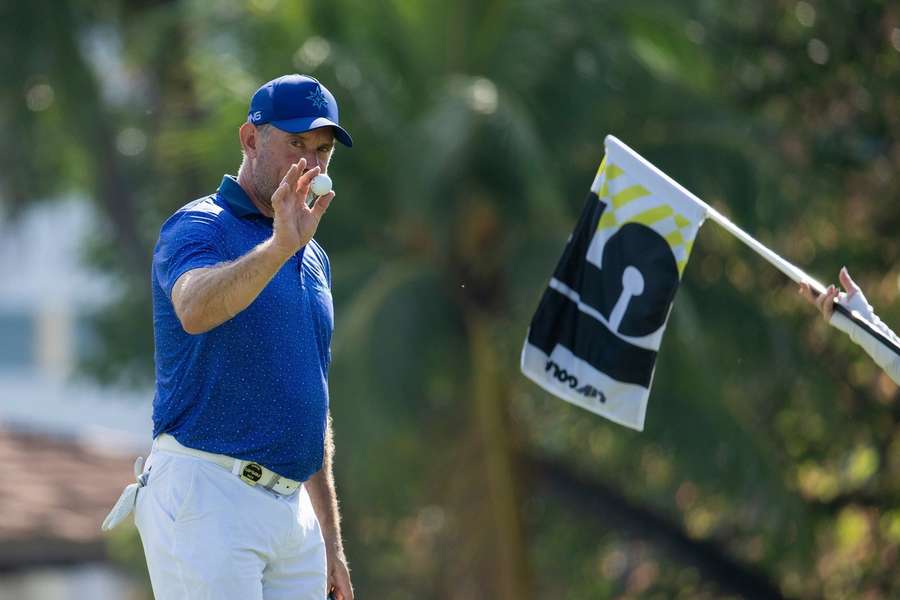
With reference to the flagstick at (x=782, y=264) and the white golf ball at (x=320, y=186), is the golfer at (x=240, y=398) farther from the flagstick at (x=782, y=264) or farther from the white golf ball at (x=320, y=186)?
the flagstick at (x=782, y=264)

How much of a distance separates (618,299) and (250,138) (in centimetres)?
199

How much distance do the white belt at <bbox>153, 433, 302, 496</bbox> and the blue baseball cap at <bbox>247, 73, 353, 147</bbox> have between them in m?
0.83

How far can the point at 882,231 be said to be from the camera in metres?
13.4

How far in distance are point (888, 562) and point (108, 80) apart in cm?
884

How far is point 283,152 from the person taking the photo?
410cm

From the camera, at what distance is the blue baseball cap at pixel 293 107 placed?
407 centimetres

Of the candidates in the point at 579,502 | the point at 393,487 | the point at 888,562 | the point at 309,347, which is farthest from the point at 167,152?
the point at 309,347

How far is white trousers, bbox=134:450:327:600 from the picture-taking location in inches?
158

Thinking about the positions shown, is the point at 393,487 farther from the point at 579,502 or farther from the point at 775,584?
the point at 775,584

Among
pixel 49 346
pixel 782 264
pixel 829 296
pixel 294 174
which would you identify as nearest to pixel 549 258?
pixel 782 264

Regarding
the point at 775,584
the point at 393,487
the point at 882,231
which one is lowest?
the point at 393,487

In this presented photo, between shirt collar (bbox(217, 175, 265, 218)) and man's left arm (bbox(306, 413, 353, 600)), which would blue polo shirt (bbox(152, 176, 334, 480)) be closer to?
shirt collar (bbox(217, 175, 265, 218))

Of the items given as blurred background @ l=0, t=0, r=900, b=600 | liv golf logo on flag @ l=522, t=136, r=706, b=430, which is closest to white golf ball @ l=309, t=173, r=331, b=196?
liv golf logo on flag @ l=522, t=136, r=706, b=430

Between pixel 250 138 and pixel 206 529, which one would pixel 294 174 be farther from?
pixel 206 529
